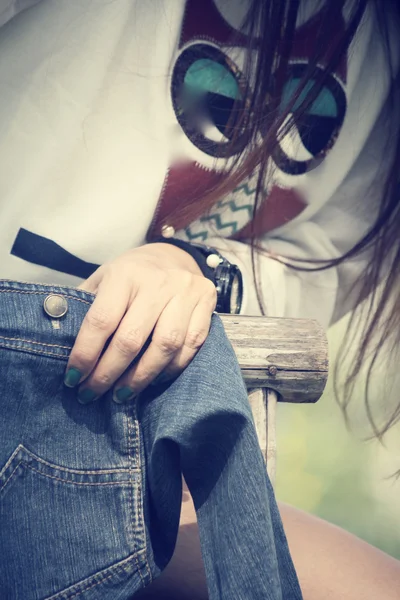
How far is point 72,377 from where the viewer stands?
39 cm

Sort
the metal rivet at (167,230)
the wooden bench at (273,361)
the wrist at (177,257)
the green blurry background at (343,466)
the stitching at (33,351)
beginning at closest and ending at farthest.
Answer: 1. the stitching at (33,351)
2. the wooden bench at (273,361)
3. the wrist at (177,257)
4. the metal rivet at (167,230)
5. the green blurry background at (343,466)

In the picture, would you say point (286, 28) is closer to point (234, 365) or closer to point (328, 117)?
point (328, 117)

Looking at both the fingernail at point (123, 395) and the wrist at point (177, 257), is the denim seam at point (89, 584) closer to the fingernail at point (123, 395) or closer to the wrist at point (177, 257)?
the fingernail at point (123, 395)

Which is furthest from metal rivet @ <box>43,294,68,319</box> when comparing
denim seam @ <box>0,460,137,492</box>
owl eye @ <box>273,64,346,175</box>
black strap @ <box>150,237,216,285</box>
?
owl eye @ <box>273,64,346,175</box>

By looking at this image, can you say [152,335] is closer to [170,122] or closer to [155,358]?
[155,358]

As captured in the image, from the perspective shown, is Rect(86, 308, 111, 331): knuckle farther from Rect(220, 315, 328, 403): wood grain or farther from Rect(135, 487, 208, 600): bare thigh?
Rect(135, 487, 208, 600): bare thigh

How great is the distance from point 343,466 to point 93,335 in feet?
3.41

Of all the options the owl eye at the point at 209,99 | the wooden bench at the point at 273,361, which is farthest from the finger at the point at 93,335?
the owl eye at the point at 209,99

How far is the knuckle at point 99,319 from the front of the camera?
15.3 inches

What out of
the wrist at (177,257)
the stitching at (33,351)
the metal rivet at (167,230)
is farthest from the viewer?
the metal rivet at (167,230)

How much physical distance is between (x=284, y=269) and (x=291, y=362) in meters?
0.37

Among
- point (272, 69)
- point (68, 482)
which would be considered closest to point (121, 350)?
point (68, 482)

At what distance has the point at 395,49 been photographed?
813mm

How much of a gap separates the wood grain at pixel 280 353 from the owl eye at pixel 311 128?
340 millimetres
